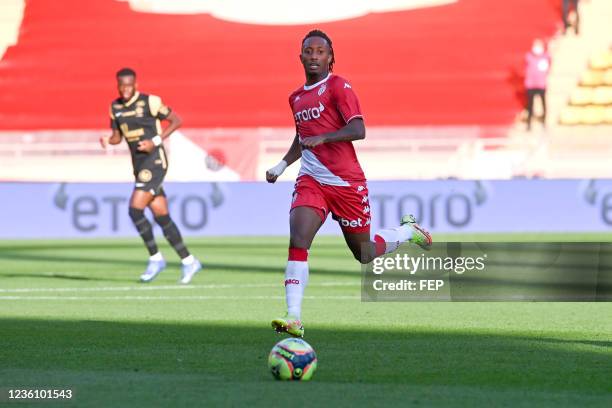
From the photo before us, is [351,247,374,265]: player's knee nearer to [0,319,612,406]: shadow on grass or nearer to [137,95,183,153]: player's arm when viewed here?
[0,319,612,406]: shadow on grass

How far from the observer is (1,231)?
2342cm

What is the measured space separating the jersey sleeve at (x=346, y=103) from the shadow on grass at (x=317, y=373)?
56.2 inches

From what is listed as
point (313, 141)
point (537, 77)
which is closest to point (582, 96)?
point (537, 77)

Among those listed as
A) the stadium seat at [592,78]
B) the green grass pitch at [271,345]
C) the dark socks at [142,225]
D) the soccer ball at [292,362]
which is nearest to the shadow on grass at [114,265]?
the green grass pitch at [271,345]

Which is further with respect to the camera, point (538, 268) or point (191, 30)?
point (191, 30)

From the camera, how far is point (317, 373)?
703 centimetres

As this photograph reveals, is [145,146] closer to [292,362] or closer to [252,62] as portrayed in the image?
[292,362]

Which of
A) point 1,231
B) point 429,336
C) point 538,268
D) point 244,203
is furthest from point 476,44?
point 429,336

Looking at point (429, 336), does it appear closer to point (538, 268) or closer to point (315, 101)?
point (315, 101)

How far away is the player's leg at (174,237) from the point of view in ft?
47.5

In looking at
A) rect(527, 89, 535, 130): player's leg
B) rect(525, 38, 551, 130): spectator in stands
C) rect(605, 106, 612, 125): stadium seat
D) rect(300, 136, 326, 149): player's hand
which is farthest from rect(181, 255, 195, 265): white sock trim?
rect(605, 106, 612, 125): stadium seat

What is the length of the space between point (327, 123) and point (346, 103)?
0.20 meters

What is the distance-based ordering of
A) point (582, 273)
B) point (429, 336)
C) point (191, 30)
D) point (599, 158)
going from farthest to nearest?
point (191, 30) < point (599, 158) < point (582, 273) < point (429, 336)

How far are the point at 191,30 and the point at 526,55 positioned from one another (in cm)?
771
